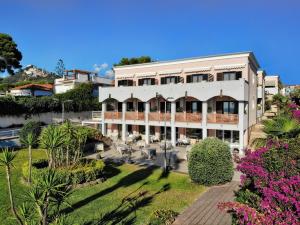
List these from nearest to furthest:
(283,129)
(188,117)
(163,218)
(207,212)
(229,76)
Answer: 1. (163,218)
2. (207,212)
3. (283,129)
4. (188,117)
5. (229,76)

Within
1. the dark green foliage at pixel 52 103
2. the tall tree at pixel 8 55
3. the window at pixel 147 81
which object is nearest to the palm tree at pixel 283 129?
the window at pixel 147 81

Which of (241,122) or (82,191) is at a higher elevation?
(241,122)

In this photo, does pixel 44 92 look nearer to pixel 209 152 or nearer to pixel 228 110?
pixel 228 110

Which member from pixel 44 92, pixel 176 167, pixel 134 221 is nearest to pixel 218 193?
pixel 134 221

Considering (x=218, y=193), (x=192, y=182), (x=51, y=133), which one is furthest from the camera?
(x=192, y=182)

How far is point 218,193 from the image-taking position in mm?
14609

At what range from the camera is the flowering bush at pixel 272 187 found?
263 inches

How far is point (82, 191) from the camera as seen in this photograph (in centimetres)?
1556

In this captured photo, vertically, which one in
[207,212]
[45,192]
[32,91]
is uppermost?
[32,91]

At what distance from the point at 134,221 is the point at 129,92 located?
79.5ft

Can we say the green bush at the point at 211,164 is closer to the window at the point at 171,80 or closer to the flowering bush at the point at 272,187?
the flowering bush at the point at 272,187

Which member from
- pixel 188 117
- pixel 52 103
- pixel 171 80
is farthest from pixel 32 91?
pixel 188 117

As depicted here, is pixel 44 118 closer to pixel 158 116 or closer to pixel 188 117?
pixel 158 116

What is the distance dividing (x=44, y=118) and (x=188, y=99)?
88.8 feet
